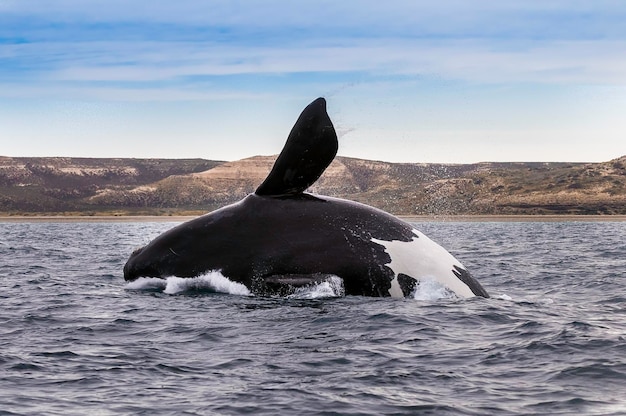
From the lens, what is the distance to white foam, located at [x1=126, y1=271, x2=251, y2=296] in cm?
1491

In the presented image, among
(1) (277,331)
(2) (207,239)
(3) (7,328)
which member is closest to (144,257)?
(2) (207,239)

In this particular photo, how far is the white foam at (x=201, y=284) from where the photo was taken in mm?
14914

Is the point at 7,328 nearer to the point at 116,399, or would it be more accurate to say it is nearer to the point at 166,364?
the point at 166,364

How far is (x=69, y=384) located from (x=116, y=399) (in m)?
0.94

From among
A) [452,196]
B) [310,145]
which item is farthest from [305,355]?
[452,196]

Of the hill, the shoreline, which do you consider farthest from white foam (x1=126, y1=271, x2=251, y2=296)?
the hill

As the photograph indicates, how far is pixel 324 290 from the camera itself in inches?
560

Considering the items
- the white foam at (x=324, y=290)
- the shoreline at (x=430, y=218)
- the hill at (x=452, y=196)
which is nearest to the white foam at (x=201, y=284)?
the white foam at (x=324, y=290)

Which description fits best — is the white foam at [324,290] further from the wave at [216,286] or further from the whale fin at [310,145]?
the whale fin at [310,145]

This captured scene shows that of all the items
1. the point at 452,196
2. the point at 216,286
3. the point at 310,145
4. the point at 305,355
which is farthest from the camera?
the point at 452,196

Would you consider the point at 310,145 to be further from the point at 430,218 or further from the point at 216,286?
the point at 430,218

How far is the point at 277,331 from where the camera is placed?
12258 millimetres

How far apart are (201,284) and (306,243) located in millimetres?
2012

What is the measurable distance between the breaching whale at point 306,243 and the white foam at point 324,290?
8 cm
